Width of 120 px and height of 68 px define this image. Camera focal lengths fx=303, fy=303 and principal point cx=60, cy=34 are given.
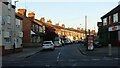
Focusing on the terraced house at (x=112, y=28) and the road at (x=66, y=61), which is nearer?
the road at (x=66, y=61)

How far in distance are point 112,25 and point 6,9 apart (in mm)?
28494

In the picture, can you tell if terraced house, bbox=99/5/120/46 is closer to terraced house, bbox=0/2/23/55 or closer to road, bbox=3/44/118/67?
terraced house, bbox=0/2/23/55

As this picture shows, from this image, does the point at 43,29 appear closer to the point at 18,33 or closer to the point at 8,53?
the point at 18,33

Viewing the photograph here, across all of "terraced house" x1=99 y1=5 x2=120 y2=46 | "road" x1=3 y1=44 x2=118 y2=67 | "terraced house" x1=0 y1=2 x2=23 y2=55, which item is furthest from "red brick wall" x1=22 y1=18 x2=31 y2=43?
"road" x1=3 y1=44 x2=118 y2=67

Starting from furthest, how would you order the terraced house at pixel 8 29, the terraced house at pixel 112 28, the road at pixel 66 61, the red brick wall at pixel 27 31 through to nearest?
1. the red brick wall at pixel 27 31
2. the terraced house at pixel 112 28
3. the terraced house at pixel 8 29
4. the road at pixel 66 61

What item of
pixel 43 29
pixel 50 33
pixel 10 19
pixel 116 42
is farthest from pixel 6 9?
pixel 43 29

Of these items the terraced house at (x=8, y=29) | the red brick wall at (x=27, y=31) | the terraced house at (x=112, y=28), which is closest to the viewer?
the terraced house at (x=8, y=29)

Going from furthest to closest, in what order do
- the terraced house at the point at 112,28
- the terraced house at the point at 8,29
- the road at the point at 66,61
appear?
the terraced house at the point at 112,28 < the terraced house at the point at 8,29 < the road at the point at 66,61

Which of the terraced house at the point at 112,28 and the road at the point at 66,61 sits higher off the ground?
the terraced house at the point at 112,28

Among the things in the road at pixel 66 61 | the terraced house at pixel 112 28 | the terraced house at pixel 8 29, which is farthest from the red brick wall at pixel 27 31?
the road at pixel 66 61

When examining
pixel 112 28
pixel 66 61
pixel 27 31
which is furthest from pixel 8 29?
pixel 27 31

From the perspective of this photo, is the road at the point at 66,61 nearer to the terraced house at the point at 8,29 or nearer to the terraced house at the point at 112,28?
the terraced house at the point at 8,29

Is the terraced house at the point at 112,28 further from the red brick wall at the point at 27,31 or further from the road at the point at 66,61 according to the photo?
the road at the point at 66,61

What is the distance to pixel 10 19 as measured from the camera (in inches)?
1665
